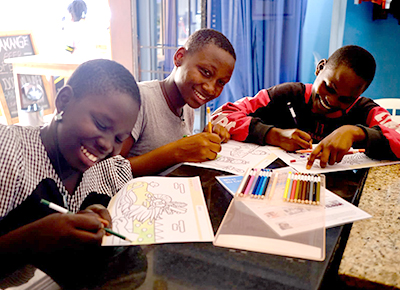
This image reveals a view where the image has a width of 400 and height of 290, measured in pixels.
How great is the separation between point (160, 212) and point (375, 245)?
1.33 ft

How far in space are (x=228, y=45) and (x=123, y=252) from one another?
810 mm

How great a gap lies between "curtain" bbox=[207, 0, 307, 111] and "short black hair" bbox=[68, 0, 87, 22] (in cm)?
130

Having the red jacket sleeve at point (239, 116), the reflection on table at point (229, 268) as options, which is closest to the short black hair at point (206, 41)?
the red jacket sleeve at point (239, 116)

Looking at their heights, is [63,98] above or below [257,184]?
above

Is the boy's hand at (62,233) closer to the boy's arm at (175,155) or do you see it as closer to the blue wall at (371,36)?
the boy's arm at (175,155)

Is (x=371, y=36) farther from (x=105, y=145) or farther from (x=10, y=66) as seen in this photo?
(x=10, y=66)

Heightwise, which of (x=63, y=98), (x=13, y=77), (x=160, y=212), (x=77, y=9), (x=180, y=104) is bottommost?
(x=13, y=77)

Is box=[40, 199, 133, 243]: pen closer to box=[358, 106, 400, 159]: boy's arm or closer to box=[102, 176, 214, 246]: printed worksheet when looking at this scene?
box=[102, 176, 214, 246]: printed worksheet

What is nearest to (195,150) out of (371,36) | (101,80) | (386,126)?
(101,80)

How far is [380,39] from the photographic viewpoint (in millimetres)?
2467

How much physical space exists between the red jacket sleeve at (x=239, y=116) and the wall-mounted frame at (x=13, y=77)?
8.49ft

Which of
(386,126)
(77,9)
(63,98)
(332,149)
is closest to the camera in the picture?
(63,98)

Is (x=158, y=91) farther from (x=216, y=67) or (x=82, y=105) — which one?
(x=82, y=105)

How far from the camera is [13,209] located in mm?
560
